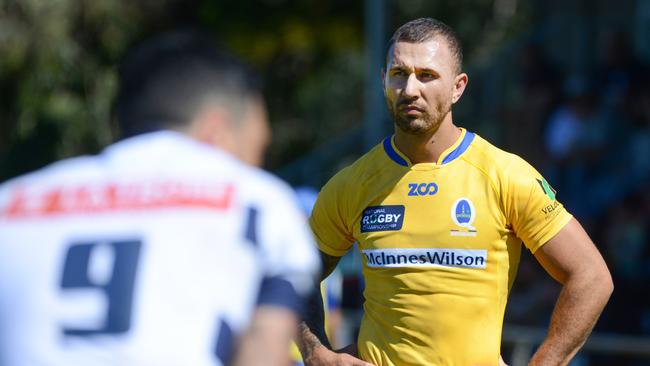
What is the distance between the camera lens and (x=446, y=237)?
4.45 meters

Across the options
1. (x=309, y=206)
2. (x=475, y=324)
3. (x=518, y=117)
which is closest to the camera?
(x=475, y=324)

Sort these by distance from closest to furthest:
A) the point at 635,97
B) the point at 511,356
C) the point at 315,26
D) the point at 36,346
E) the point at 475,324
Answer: the point at 36,346 → the point at 475,324 → the point at 511,356 → the point at 635,97 → the point at 315,26

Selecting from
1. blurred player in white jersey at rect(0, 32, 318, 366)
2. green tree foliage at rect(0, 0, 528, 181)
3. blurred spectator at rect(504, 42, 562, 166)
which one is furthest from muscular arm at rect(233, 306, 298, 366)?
green tree foliage at rect(0, 0, 528, 181)

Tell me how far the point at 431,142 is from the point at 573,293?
2.59ft

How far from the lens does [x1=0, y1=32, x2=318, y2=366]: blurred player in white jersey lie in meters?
2.80

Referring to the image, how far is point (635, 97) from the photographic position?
10461 mm

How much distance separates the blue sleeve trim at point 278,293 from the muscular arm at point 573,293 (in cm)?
171

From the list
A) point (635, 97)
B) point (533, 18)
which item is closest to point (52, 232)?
point (635, 97)

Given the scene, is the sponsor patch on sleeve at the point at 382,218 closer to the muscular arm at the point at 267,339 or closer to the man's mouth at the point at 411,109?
the man's mouth at the point at 411,109

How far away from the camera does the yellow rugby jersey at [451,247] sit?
4.41 metres

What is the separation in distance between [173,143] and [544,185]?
191cm

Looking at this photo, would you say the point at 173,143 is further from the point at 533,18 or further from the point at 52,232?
the point at 533,18

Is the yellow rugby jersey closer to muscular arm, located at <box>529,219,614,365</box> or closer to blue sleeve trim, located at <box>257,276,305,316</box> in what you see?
muscular arm, located at <box>529,219,614,365</box>

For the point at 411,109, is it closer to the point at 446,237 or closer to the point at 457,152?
the point at 457,152
